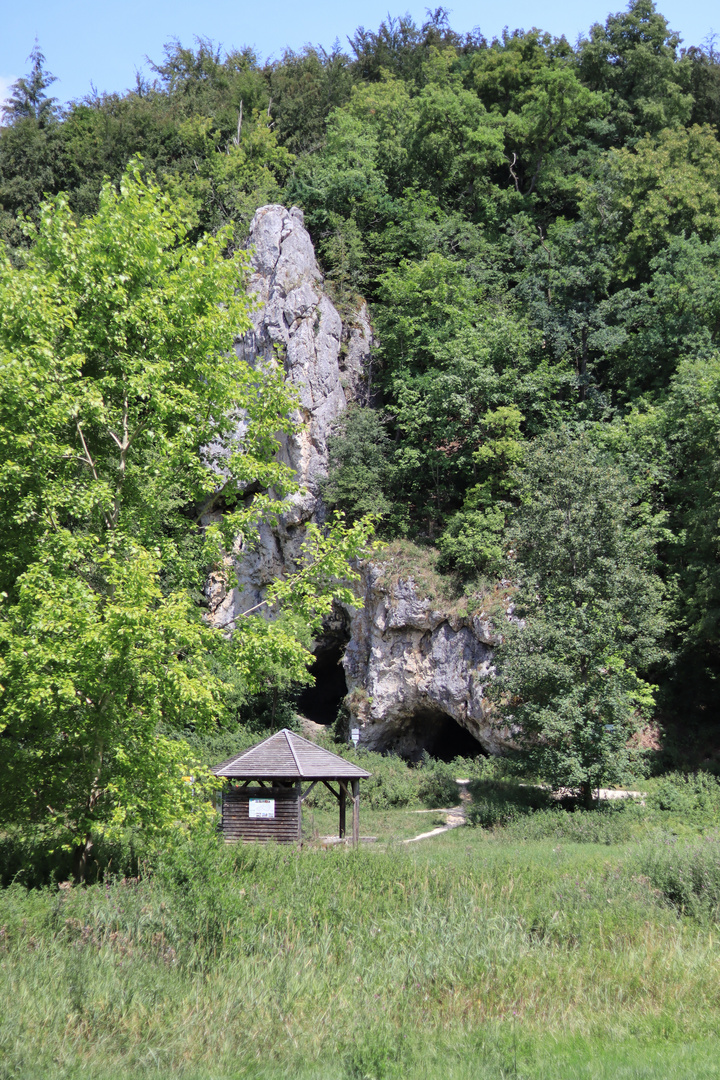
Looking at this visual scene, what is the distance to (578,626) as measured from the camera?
1842cm

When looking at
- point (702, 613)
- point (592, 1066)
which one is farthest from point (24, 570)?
point (702, 613)

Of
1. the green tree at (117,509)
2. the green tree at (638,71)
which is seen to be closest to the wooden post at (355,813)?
the green tree at (117,509)

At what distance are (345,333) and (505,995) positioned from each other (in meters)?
28.5

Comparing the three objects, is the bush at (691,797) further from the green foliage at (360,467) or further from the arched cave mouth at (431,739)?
the green foliage at (360,467)

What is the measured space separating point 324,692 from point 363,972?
2714 cm

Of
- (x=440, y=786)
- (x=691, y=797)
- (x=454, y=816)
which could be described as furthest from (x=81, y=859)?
(x=440, y=786)

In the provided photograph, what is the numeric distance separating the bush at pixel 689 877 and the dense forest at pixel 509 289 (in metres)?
5.33

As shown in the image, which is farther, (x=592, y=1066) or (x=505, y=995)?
(x=505, y=995)

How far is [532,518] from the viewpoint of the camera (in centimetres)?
1981

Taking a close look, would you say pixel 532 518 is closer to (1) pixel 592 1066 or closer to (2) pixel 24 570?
(2) pixel 24 570

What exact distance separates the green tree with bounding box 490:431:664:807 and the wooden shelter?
4.52 meters

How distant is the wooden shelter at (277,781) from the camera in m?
16.8

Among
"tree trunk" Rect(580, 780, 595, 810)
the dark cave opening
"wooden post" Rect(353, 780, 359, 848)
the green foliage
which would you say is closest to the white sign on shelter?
"wooden post" Rect(353, 780, 359, 848)

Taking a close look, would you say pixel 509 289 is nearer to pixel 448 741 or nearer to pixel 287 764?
pixel 448 741
